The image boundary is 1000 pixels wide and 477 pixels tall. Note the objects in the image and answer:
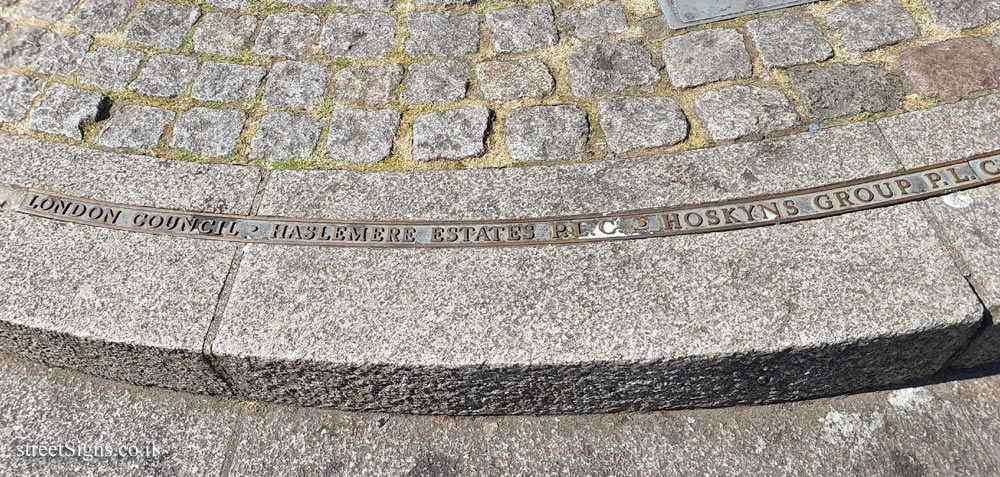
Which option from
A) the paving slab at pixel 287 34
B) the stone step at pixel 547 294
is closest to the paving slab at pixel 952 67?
the stone step at pixel 547 294

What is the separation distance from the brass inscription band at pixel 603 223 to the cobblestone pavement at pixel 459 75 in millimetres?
306

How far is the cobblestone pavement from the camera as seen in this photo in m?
2.71

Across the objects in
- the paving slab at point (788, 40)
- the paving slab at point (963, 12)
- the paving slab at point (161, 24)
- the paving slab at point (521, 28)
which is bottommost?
the paving slab at point (161, 24)

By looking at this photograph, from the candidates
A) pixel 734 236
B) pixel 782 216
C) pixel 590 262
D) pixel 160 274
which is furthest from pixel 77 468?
pixel 782 216

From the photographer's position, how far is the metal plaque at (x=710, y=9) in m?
3.09

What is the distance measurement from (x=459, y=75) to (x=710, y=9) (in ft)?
3.53

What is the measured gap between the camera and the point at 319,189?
2586 mm

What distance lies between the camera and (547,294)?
2234 millimetres

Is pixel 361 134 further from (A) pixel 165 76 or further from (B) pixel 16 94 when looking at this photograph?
(B) pixel 16 94

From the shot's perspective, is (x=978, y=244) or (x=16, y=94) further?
(x=16, y=94)

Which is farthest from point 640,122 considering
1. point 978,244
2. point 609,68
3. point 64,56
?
point 64,56

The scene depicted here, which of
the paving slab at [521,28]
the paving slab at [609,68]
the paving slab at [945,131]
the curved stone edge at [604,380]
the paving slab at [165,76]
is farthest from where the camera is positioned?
the paving slab at [521,28]

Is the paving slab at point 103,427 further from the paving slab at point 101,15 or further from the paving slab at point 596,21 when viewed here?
the paving slab at point 596,21

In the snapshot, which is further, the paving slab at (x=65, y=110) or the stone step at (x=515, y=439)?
the paving slab at (x=65, y=110)
